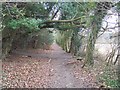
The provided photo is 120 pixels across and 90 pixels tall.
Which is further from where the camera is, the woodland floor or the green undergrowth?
the woodland floor

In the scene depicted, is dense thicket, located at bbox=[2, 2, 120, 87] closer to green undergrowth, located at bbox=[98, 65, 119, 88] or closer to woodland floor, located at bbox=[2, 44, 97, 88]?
woodland floor, located at bbox=[2, 44, 97, 88]

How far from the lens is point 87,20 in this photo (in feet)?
10.7

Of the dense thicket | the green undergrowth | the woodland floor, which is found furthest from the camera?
the dense thicket

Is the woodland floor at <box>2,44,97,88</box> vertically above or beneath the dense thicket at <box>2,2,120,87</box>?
beneath

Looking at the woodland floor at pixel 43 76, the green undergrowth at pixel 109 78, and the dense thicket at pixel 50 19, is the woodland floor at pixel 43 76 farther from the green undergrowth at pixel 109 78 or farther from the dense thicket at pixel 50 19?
the dense thicket at pixel 50 19

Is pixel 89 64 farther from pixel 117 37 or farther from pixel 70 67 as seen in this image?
pixel 117 37

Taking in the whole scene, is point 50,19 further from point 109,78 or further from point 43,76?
point 109,78

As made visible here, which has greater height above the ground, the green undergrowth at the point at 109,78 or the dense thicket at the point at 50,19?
the dense thicket at the point at 50,19

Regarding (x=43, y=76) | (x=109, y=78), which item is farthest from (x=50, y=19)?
(x=109, y=78)

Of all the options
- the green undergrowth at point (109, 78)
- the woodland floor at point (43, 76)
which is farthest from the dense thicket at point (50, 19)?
the green undergrowth at point (109, 78)

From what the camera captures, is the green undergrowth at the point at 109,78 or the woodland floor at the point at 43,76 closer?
the green undergrowth at the point at 109,78

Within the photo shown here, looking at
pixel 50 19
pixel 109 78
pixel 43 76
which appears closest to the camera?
pixel 109 78

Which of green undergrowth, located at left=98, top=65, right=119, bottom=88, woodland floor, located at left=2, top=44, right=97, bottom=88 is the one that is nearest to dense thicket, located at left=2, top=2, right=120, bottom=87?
woodland floor, located at left=2, top=44, right=97, bottom=88

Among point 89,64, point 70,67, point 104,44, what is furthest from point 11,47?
point 104,44
